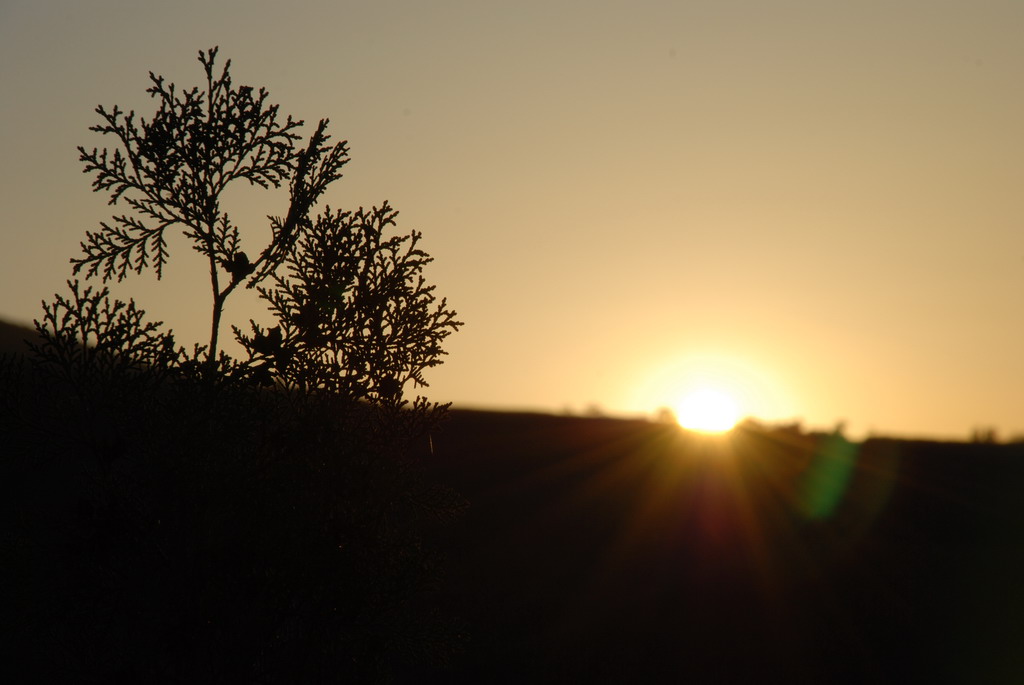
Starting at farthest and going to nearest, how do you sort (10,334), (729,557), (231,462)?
(10,334), (729,557), (231,462)

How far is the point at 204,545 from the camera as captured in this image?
6.66 metres

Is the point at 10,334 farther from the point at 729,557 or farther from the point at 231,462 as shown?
the point at 231,462

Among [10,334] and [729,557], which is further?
[10,334]

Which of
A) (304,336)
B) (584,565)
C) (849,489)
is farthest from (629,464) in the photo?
(304,336)

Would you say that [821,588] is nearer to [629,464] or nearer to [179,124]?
[629,464]

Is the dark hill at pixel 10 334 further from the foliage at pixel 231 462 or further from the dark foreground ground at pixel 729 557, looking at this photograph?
the foliage at pixel 231 462

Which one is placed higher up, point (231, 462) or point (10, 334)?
point (10, 334)

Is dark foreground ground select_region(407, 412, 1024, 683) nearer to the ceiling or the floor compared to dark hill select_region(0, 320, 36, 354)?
nearer to the floor

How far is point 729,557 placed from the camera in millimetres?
28188

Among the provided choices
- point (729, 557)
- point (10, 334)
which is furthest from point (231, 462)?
point (10, 334)

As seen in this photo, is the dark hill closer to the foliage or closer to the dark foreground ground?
the dark foreground ground

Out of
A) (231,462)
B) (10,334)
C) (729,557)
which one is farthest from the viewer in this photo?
(10,334)

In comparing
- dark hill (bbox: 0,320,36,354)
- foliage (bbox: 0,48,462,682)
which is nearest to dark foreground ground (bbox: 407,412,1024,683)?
foliage (bbox: 0,48,462,682)

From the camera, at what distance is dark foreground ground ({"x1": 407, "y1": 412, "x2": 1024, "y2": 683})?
865 inches
